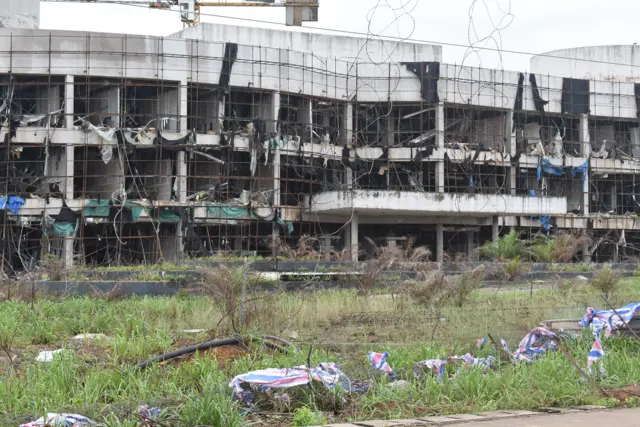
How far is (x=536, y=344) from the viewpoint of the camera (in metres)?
9.52

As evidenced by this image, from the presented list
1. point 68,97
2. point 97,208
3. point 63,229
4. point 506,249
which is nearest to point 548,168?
point 506,249

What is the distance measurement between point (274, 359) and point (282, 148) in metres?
29.4

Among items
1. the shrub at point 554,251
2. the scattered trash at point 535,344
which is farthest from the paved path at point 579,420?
the shrub at point 554,251

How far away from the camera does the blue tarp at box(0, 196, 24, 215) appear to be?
110 feet

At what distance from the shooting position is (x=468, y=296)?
17.0m

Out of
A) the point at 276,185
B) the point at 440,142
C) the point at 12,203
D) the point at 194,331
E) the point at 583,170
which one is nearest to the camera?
the point at 194,331

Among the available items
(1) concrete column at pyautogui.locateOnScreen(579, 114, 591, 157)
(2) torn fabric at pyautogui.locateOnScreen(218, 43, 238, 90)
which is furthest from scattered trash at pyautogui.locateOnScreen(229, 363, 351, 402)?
(1) concrete column at pyautogui.locateOnScreen(579, 114, 591, 157)

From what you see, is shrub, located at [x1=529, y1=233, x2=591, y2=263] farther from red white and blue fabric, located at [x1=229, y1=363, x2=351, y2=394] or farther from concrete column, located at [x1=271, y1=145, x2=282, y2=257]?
red white and blue fabric, located at [x1=229, y1=363, x2=351, y2=394]

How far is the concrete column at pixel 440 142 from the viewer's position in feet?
137

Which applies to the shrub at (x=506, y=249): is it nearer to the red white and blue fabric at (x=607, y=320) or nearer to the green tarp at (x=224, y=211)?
the green tarp at (x=224, y=211)

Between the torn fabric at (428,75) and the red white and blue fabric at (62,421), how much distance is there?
1457 inches

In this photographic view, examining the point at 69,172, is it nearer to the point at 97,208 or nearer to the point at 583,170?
the point at 97,208

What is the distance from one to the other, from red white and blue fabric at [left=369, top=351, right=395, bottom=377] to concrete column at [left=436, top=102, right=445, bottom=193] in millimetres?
33440

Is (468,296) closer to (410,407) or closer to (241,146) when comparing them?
(410,407)
